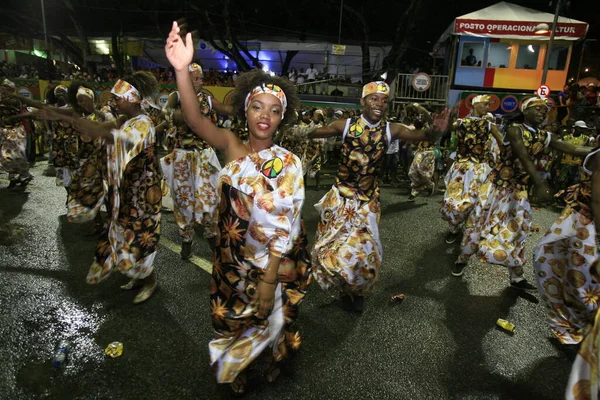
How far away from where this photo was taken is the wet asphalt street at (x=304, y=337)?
2.78 meters

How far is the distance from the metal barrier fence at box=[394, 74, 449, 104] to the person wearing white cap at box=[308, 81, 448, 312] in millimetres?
14577

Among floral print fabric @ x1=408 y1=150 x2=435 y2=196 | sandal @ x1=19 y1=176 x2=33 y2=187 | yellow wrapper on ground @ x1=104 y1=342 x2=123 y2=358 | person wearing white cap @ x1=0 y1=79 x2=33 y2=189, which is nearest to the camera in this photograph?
yellow wrapper on ground @ x1=104 y1=342 x2=123 y2=358

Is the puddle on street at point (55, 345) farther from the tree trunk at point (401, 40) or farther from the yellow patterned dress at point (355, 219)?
the tree trunk at point (401, 40)

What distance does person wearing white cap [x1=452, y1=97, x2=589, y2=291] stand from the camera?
13.7 feet

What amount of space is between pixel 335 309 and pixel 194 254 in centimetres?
217

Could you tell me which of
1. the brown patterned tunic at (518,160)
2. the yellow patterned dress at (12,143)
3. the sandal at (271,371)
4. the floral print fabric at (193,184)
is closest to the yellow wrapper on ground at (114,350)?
the sandal at (271,371)

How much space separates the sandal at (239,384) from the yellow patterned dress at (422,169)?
7192mm

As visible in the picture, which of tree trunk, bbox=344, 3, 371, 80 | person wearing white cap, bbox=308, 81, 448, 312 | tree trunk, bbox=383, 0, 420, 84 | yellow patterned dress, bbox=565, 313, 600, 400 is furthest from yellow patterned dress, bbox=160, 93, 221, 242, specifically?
tree trunk, bbox=344, 3, 371, 80

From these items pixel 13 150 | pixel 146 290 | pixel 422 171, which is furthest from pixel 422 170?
pixel 13 150

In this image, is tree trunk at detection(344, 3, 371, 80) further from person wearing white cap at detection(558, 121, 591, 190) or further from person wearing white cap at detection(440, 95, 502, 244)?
person wearing white cap at detection(440, 95, 502, 244)

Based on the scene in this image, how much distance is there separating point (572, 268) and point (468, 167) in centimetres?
317

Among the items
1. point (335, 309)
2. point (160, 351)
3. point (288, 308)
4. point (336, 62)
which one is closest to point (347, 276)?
point (335, 309)

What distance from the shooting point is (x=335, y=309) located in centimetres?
388

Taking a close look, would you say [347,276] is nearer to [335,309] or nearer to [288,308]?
→ [335,309]
